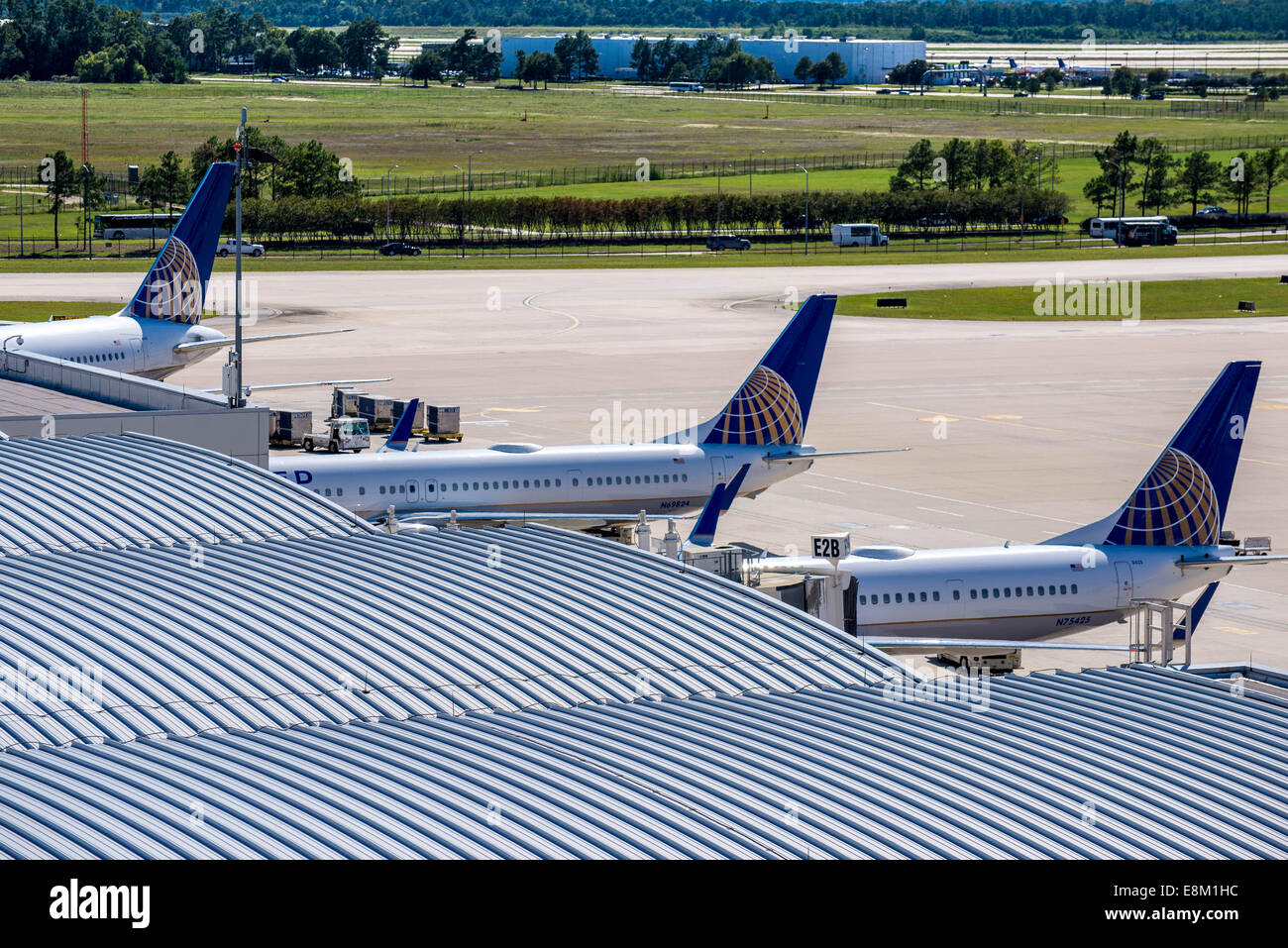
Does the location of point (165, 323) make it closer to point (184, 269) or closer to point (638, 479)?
point (184, 269)

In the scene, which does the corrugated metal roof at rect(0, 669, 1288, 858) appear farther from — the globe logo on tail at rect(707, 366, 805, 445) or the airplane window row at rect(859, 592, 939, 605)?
the globe logo on tail at rect(707, 366, 805, 445)

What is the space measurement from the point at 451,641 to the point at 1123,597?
2221cm

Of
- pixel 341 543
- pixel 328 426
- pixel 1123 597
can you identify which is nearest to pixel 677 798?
pixel 341 543

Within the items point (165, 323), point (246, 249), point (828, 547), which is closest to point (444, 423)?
point (165, 323)

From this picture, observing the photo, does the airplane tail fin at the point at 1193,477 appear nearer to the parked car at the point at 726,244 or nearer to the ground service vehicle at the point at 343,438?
the ground service vehicle at the point at 343,438

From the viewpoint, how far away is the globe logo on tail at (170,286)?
78875mm

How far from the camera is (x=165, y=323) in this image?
261 feet

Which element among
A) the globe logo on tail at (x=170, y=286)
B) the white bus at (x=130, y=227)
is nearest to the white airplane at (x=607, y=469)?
the globe logo on tail at (x=170, y=286)

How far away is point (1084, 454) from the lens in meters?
77.5

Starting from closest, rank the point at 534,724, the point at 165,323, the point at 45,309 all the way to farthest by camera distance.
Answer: the point at 534,724 < the point at 165,323 < the point at 45,309

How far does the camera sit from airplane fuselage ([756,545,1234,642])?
141 ft

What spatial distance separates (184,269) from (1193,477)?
48519mm
